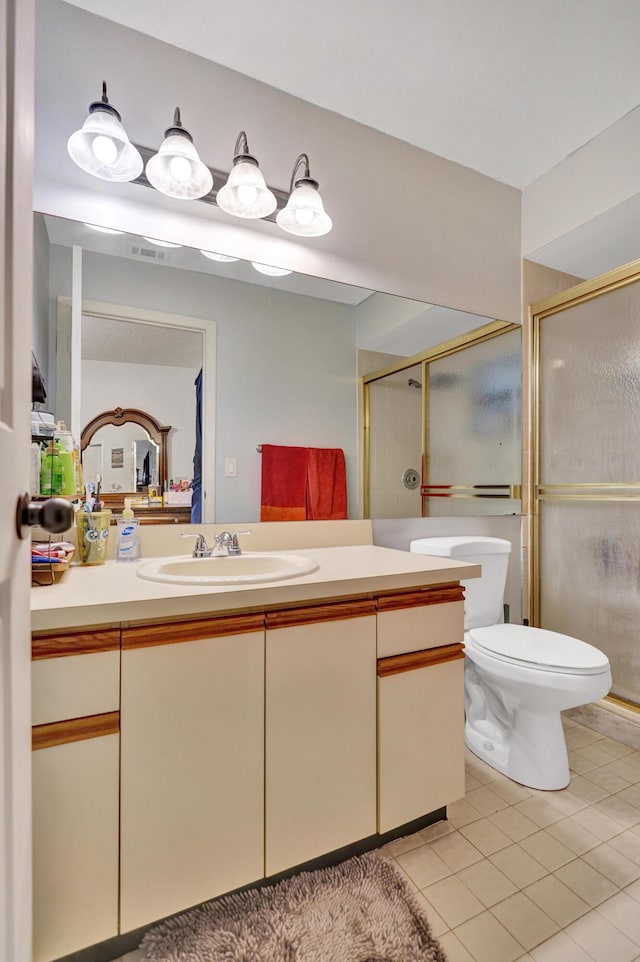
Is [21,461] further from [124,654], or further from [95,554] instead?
[95,554]

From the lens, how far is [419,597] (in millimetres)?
1287

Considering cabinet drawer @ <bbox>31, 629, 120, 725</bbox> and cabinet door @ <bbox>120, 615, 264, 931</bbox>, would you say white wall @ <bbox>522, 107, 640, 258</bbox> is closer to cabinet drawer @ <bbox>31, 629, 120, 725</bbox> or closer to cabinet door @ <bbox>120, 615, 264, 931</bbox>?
cabinet door @ <bbox>120, 615, 264, 931</bbox>

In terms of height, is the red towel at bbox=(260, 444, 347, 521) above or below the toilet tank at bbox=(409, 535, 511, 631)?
above

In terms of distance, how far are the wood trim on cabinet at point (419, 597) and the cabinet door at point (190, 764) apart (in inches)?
14.2

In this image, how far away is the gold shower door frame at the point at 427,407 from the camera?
6.08ft

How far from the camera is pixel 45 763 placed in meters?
0.87

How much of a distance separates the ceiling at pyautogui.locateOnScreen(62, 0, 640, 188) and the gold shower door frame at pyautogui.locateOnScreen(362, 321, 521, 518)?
77cm

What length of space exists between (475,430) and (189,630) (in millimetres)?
1678

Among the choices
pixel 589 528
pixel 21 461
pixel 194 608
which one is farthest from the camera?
pixel 589 528

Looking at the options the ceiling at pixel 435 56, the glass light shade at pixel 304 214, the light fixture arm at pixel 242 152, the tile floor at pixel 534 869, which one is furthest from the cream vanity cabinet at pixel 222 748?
the ceiling at pixel 435 56

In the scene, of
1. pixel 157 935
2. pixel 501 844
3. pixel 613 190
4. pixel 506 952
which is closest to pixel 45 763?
pixel 157 935

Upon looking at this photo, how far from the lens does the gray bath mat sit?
0.99 meters

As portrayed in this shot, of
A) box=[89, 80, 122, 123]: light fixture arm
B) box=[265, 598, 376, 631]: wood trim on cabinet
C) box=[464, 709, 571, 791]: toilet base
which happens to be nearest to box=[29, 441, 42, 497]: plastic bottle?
box=[265, 598, 376, 631]: wood trim on cabinet

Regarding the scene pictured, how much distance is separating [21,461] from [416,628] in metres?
1.04
